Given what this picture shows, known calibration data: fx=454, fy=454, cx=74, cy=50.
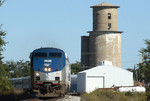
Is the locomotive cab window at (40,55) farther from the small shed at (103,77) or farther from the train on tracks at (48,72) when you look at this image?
the small shed at (103,77)

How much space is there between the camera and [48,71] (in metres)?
33.9

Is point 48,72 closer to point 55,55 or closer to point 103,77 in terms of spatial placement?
point 55,55

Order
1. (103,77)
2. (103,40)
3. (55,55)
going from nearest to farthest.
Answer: (55,55), (103,77), (103,40)

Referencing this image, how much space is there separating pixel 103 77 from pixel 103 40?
99.8ft

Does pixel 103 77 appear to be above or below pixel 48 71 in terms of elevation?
above

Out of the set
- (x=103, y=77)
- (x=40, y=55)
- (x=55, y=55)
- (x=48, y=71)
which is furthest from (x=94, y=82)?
(x=48, y=71)

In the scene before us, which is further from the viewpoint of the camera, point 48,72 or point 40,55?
point 40,55

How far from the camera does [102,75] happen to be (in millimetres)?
67188

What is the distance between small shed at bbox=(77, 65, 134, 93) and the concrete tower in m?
27.1

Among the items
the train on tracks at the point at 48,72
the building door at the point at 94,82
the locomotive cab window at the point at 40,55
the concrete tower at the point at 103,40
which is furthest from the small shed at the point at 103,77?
the locomotive cab window at the point at 40,55

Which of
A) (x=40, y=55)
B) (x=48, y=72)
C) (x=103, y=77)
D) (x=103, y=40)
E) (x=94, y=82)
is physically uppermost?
(x=103, y=40)

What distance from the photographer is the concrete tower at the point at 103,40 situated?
317 ft

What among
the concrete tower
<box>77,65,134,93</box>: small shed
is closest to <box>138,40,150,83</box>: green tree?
<box>77,65,134,93</box>: small shed

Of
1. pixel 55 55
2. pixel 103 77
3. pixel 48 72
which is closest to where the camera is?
pixel 48 72
